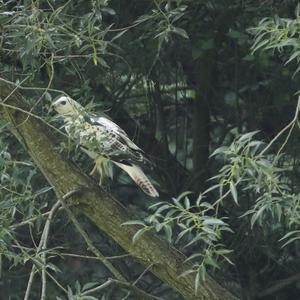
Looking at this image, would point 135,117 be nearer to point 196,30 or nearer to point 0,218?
point 196,30

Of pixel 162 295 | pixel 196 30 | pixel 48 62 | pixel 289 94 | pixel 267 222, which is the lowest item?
pixel 162 295

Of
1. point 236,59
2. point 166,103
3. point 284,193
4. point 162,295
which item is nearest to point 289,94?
point 236,59

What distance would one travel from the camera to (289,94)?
5.33m

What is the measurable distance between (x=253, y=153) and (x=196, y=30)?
1894 millimetres

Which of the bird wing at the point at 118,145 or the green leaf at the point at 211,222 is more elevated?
the green leaf at the point at 211,222

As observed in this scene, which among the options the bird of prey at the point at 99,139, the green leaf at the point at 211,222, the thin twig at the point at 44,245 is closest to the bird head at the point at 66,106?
the bird of prey at the point at 99,139

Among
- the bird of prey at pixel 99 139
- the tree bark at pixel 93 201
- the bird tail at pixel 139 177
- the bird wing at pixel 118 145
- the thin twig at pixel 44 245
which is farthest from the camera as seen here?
the bird tail at pixel 139 177

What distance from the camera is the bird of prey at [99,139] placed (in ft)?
12.0

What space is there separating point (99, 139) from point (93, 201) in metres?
0.39

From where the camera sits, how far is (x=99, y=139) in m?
3.85

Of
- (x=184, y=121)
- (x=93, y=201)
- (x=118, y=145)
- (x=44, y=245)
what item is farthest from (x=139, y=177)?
(x=184, y=121)

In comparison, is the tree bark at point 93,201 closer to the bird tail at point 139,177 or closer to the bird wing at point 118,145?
the bird wing at point 118,145

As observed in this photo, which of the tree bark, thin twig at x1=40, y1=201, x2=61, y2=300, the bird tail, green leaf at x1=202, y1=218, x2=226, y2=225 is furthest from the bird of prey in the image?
green leaf at x1=202, y1=218, x2=226, y2=225

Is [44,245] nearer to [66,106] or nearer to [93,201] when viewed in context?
[93,201]
